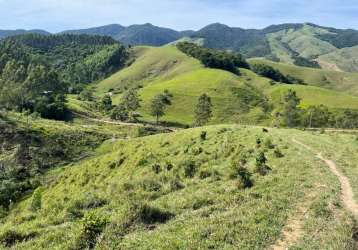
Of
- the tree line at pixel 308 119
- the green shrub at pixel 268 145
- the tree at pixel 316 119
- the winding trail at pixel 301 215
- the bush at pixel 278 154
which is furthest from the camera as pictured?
the tree at pixel 316 119

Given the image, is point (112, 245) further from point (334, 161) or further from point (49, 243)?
point (334, 161)

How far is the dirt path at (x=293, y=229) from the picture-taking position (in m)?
20.8

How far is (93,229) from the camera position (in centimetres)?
2089

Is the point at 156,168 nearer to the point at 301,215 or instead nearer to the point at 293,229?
the point at 301,215

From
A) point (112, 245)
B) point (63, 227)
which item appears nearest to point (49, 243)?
point (63, 227)

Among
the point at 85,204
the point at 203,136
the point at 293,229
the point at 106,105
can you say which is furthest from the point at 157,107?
the point at 293,229

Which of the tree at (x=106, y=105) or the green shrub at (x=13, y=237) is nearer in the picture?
the green shrub at (x=13, y=237)

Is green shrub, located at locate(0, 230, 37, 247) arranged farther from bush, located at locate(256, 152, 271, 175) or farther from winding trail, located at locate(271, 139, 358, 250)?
bush, located at locate(256, 152, 271, 175)

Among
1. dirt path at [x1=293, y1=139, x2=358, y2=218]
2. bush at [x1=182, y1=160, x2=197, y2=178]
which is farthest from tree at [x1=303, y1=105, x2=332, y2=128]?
bush at [x1=182, y1=160, x2=197, y2=178]

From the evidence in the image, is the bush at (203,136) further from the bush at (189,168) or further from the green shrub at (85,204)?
the green shrub at (85,204)

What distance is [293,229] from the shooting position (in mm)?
22953

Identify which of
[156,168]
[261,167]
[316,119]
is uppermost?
[261,167]

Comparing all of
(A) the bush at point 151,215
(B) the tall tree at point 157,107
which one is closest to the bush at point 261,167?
(A) the bush at point 151,215

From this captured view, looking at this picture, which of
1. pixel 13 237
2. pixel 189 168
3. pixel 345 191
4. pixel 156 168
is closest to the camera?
pixel 13 237
